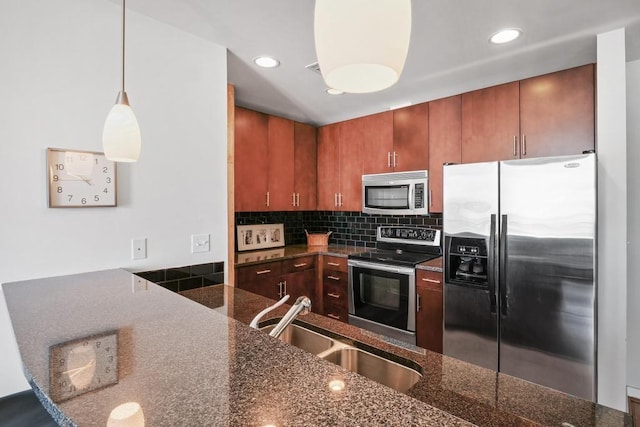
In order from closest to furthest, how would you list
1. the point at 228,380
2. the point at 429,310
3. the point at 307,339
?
the point at 228,380
the point at 307,339
the point at 429,310

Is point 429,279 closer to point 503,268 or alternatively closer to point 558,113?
point 503,268

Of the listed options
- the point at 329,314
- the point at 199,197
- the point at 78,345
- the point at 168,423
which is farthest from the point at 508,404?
the point at 329,314

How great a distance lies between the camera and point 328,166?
12.2ft

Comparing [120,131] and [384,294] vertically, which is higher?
[120,131]

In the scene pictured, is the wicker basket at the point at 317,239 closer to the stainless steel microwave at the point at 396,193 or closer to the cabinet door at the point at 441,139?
the stainless steel microwave at the point at 396,193

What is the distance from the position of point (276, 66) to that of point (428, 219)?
2012mm

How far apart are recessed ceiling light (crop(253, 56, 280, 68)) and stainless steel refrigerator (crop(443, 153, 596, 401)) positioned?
1477mm

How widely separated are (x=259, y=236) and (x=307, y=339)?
7.23 ft

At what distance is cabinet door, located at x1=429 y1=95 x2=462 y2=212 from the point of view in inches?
109

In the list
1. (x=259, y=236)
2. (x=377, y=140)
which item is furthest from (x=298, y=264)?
(x=377, y=140)

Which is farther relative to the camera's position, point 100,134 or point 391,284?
point 391,284

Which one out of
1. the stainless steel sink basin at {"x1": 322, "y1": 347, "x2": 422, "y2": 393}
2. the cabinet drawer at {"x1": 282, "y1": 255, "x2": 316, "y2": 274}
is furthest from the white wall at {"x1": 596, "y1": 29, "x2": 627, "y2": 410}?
the cabinet drawer at {"x1": 282, "y1": 255, "x2": 316, "y2": 274}

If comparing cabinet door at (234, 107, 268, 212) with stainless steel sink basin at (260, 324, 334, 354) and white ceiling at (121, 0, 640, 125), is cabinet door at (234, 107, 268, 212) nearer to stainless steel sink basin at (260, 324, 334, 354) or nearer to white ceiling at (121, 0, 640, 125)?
white ceiling at (121, 0, 640, 125)

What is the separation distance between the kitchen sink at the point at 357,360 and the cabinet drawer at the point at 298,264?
1595 mm
